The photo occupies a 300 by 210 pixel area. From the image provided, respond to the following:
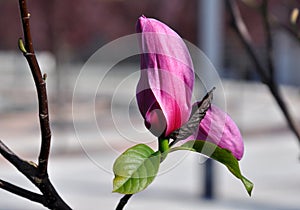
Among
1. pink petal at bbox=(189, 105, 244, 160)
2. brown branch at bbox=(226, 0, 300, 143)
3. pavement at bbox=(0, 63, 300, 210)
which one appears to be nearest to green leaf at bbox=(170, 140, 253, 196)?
pink petal at bbox=(189, 105, 244, 160)

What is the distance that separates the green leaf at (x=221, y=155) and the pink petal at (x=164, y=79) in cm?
2

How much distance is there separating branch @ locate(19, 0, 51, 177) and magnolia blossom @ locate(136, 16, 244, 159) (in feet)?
0.20

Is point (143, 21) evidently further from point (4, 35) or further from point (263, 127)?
point (4, 35)

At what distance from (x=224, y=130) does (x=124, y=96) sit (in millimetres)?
13078

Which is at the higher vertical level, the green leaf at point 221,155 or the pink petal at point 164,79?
the pink petal at point 164,79

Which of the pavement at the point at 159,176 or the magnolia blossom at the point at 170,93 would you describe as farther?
the pavement at the point at 159,176

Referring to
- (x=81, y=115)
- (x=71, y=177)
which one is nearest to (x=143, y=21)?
(x=71, y=177)

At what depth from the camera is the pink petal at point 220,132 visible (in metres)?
0.44

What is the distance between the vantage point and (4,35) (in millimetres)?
11492

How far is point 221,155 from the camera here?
43 cm

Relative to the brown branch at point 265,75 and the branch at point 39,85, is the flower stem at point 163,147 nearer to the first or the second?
the branch at point 39,85

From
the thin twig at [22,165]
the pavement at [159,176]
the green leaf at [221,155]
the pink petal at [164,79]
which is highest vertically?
the pink petal at [164,79]

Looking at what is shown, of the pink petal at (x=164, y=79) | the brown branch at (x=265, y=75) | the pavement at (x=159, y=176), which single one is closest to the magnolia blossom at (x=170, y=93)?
the pink petal at (x=164, y=79)

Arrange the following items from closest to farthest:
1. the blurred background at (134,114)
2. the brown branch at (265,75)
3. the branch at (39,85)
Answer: the branch at (39,85), the brown branch at (265,75), the blurred background at (134,114)
